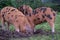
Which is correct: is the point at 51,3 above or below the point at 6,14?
below

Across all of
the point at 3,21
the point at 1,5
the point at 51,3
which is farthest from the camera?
the point at 51,3

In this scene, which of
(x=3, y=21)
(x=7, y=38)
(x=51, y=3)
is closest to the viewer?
(x=7, y=38)

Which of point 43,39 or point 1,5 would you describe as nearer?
point 43,39

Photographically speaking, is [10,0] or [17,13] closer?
[17,13]

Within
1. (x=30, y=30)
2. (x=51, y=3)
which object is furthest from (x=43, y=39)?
(x=51, y=3)

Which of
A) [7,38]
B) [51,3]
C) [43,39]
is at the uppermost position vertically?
[7,38]

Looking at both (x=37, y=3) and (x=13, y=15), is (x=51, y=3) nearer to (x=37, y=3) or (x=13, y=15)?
(x=37, y=3)

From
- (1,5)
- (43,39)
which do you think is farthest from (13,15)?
(1,5)

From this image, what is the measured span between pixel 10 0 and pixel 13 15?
7.57 meters

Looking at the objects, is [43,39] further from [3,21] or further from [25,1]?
[25,1]

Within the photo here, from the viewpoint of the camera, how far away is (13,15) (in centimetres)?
779

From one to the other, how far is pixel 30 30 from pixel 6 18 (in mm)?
854

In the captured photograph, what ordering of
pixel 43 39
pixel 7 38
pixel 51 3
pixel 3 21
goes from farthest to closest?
1. pixel 51 3
2. pixel 3 21
3. pixel 43 39
4. pixel 7 38

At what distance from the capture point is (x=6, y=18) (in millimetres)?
7965
